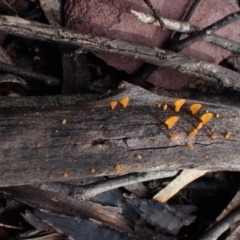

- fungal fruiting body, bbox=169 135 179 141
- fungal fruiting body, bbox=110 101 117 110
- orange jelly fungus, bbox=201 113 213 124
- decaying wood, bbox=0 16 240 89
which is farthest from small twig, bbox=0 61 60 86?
orange jelly fungus, bbox=201 113 213 124

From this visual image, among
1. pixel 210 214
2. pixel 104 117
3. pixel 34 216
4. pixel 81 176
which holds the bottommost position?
pixel 34 216

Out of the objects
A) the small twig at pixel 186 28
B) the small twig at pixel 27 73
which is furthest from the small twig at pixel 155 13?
the small twig at pixel 27 73

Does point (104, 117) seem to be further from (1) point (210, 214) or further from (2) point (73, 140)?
(1) point (210, 214)

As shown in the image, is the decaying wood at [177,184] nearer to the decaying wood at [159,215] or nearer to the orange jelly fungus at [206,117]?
the decaying wood at [159,215]

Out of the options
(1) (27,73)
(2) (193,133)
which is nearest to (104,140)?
(2) (193,133)

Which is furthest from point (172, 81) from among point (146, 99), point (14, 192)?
point (14, 192)

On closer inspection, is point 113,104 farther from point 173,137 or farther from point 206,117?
point 206,117
